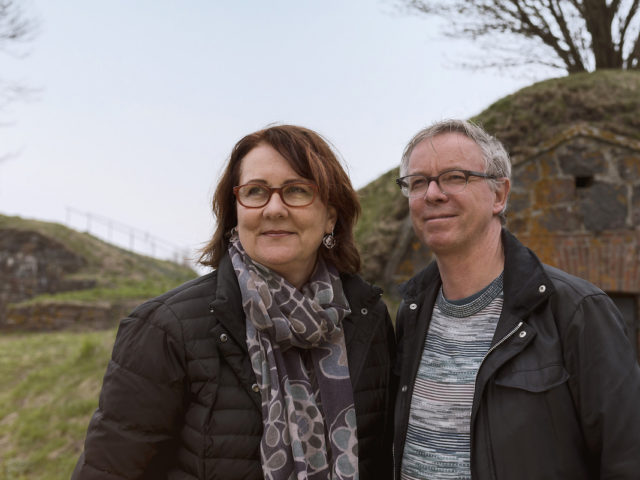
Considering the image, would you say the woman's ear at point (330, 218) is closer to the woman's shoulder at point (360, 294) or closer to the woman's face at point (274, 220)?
the woman's face at point (274, 220)

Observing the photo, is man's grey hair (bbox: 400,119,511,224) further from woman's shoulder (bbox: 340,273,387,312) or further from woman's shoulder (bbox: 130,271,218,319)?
woman's shoulder (bbox: 130,271,218,319)

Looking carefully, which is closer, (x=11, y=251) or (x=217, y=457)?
(x=217, y=457)

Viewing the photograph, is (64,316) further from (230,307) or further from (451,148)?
(451,148)

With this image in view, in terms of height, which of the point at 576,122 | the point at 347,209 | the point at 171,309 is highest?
the point at 576,122

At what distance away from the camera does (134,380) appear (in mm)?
1871

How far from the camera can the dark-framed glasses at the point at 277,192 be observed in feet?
6.81

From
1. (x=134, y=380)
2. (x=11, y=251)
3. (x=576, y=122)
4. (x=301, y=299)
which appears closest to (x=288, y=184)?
(x=301, y=299)

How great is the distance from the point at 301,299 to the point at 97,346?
275 inches

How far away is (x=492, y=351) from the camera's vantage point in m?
1.94

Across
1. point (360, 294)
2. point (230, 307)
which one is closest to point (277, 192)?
point (230, 307)

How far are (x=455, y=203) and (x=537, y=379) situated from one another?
771 mm

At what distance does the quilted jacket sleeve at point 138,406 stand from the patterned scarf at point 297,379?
31cm

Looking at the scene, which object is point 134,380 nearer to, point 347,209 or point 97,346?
point 347,209

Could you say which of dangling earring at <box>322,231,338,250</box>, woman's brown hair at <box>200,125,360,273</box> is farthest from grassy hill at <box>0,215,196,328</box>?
dangling earring at <box>322,231,338,250</box>
